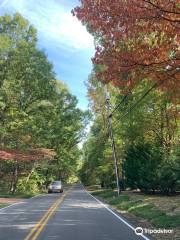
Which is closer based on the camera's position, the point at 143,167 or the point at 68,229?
the point at 68,229

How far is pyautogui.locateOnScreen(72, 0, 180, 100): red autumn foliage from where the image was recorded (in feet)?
39.3

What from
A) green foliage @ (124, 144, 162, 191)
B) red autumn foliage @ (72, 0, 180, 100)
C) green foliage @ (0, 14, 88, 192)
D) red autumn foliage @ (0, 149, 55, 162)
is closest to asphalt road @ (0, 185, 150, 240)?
red autumn foliage @ (72, 0, 180, 100)

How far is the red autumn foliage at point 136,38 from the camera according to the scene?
39.3ft

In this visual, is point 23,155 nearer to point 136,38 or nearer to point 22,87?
point 22,87

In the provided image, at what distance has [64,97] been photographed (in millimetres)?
71750

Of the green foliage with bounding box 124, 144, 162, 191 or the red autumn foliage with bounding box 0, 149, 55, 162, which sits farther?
the red autumn foliage with bounding box 0, 149, 55, 162

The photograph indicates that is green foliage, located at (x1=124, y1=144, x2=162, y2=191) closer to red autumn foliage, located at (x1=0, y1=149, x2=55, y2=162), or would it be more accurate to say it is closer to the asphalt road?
red autumn foliage, located at (x1=0, y1=149, x2=55, y2=162)

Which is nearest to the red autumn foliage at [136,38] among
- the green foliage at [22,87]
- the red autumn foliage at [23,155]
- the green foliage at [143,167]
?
the green foliage at [143,167]

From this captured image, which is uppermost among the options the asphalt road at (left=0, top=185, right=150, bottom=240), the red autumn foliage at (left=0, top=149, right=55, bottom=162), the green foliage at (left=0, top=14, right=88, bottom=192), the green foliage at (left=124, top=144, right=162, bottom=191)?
the green foliage at (left=0, top=14, right=88, bottom=192)

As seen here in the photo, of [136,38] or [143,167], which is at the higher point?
[136,38]

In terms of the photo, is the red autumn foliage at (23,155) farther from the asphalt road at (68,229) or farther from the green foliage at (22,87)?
the asphalt road at (68,229)

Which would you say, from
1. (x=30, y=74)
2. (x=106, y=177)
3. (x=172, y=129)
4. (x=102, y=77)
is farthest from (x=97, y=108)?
(x=102, y=77)

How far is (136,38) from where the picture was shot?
43.4 feet

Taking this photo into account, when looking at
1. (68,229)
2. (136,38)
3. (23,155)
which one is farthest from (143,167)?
(136,38)
